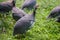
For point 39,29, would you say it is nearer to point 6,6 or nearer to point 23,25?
point 23,25

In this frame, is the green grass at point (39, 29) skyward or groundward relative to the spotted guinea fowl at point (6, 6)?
groundward

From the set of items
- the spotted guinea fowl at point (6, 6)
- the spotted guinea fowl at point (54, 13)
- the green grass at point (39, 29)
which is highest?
the spotted guinea fowl at point (6, 6)

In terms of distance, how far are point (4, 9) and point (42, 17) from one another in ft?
3.94

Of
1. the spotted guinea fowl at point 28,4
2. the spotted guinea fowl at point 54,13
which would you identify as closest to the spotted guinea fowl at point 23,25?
the spotted guinea fowl at point 54,13

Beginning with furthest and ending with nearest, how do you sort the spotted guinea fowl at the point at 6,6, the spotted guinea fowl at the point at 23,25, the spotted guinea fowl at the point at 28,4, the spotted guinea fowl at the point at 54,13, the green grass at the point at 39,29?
the spotted guinea fowl at the point at 28,4, the spotted guinea fowl at the point at 6,6, the spotted guinea fowl at the point at 54,13, the green grass at the point at 39,29, the spotted guinea fowl at the point at 23,25

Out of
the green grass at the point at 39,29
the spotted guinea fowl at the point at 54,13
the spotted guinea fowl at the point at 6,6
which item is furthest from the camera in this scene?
the spotted guinea fowl at the point at 6,6

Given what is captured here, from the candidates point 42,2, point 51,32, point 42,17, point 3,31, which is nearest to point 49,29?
point 51,32

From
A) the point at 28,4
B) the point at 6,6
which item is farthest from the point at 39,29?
the point at 6,6

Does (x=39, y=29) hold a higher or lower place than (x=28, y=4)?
lower

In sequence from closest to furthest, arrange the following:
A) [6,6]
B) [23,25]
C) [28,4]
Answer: [23,25] → [6,6] → [28,4]

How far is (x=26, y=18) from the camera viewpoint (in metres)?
5.56

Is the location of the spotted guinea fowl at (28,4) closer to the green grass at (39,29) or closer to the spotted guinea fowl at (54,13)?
the green grass at (39,29)

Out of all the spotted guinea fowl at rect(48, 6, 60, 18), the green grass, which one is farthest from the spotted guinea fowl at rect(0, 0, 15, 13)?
the spotted guinea fowl at rect(48, 6, 60, 18)

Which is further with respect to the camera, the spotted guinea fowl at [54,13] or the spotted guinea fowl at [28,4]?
the spotted guinea fowl at [28,4]
